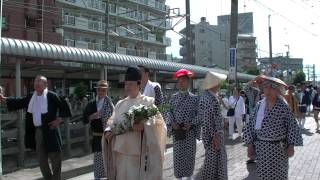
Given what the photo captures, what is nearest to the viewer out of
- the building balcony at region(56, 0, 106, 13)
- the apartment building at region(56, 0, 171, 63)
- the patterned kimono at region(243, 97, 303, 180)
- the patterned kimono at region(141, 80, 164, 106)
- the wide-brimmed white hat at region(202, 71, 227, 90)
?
the patterned kimono at region(243, 97, 303, 180)

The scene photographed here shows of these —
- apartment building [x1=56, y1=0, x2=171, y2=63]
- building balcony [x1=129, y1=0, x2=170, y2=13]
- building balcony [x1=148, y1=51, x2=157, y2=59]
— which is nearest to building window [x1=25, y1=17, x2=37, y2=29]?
apartment building [x1=56, y1=0, x2=171, y2=63]

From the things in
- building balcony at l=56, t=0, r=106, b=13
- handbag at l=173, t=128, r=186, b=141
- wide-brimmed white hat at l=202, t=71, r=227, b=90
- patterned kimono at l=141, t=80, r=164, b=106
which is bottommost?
handbag at l=173, t=128, r=186, b=141

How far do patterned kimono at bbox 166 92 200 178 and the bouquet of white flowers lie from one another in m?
3.13

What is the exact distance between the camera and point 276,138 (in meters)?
6.13

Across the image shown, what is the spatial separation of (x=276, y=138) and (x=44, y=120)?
3.74 m

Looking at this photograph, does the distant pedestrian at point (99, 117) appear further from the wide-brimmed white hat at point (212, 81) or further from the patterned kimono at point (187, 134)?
the wide-brimmed white hat at point (212, 81)

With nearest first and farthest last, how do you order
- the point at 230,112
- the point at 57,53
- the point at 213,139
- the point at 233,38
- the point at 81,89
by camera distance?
1. the point at 213,139
2. the point at 57,53
3. the point at 230,112
4. the point at 233,38
5. the point at 81,89

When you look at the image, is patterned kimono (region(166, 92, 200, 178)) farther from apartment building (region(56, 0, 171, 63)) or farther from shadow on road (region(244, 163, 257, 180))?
apartment building (region(56, 0, 171, 63))

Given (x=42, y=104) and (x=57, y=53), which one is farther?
(x=57, y=53)

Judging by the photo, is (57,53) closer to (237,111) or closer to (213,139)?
(237,111)

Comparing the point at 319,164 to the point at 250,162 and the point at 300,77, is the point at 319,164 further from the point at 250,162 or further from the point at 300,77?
the point at 300,77

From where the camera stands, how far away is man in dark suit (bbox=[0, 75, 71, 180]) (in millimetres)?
8070

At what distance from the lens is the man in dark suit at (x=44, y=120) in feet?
26.5

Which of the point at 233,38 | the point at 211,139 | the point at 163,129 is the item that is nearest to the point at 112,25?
the point at 233,38
